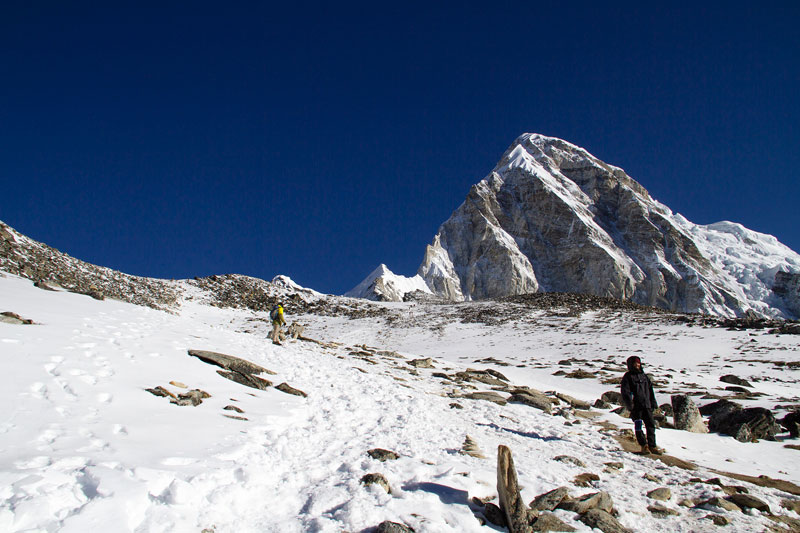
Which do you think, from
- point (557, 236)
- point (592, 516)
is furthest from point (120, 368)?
point (557, 236)

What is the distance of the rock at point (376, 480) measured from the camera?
477 cm

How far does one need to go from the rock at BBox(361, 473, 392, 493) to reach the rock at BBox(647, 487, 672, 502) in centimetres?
340

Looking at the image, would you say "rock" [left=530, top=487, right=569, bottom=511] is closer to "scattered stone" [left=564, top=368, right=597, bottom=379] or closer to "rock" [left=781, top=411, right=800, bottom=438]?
"rock" [left=781, top=411, right=800, bottom=438]

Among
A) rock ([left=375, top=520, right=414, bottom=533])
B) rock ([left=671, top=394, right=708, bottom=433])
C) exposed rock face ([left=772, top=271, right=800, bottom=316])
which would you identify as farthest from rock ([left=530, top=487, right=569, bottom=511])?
exposed rock face ([left=772, top=271, right=800, bottom=316])

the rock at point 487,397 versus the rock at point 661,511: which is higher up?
the rock at point 661,511

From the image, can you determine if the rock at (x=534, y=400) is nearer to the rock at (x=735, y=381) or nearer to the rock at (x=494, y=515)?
the rock at (x=494, y=515)

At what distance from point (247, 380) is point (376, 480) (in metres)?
5.69

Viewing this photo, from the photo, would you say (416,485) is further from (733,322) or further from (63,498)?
(733,322)

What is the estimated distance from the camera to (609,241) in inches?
4149

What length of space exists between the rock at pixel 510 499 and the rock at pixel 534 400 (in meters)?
7.04

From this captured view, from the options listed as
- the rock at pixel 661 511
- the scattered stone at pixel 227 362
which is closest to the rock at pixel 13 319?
the scattered stone at pixel 227 362

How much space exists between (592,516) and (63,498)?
4.98 meters

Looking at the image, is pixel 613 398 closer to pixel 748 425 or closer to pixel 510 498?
Answer: pixel 748 425

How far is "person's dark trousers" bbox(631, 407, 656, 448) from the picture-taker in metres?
7.81
